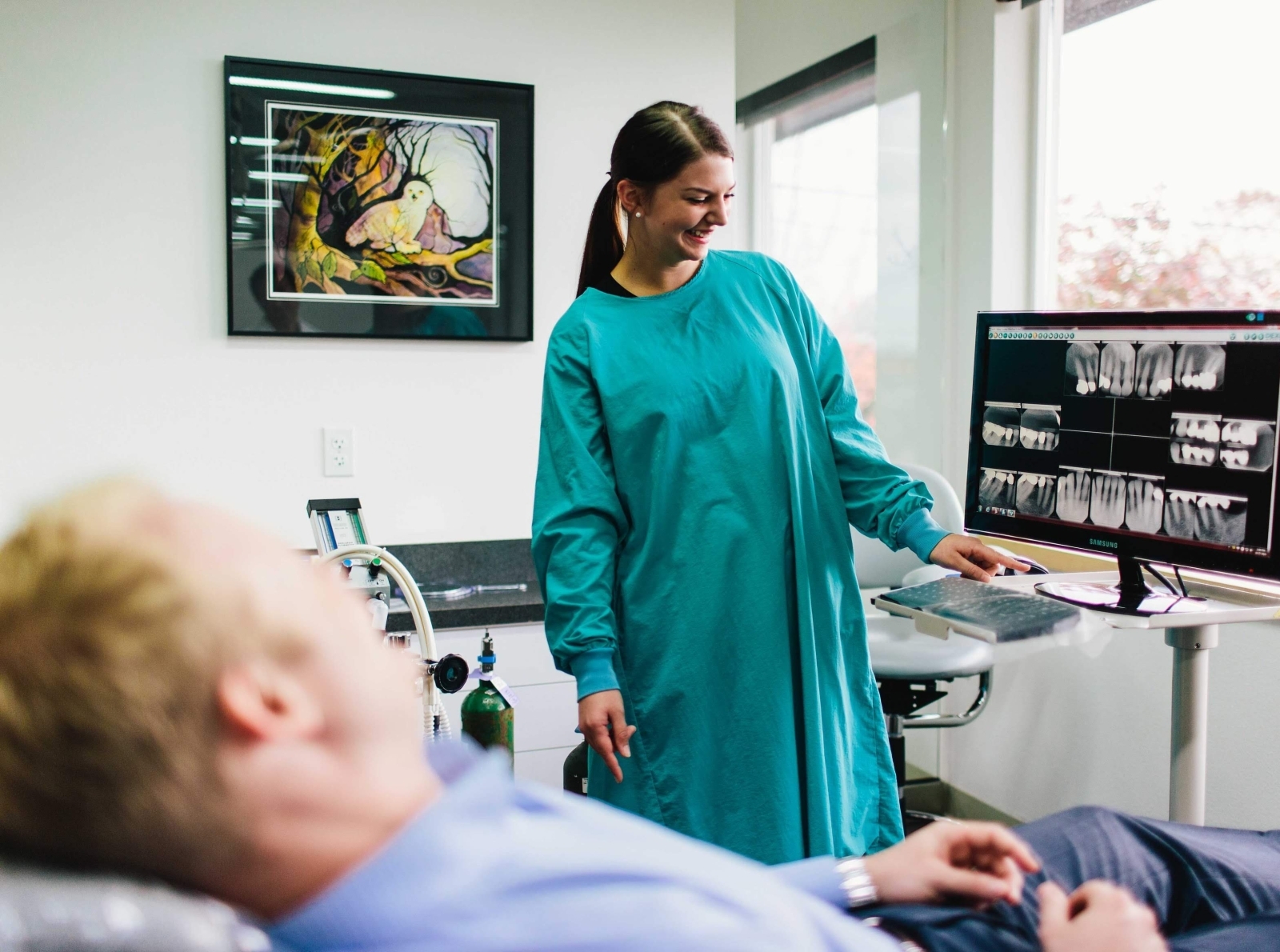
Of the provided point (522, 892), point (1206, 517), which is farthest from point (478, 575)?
point (522, 892)

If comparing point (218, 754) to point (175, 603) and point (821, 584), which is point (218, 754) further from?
point (821, 584)

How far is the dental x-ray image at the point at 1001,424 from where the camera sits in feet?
5.47

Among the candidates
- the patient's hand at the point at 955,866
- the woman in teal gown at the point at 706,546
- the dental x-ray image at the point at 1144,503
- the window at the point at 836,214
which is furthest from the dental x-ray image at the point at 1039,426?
the window at the point at 836,214

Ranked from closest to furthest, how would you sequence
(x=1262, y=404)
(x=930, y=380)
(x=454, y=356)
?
1. (x=1262, y=404)
2. (x=454, y=356)
3. (x=930, y=380)

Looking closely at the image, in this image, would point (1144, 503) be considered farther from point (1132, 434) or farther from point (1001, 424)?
point (1001, 424)

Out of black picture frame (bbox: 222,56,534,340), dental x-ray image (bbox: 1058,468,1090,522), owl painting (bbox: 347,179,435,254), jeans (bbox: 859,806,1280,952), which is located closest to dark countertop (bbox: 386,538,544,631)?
black picture frame (bbox: 222,56,534,340)

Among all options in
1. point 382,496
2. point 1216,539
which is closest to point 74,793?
point 1216,539

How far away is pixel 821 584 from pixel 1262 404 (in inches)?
23.5

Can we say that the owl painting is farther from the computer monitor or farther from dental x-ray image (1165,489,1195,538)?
dental x-ray image (1165,489,1195,538)

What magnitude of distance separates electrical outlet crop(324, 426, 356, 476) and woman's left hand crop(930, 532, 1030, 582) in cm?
143

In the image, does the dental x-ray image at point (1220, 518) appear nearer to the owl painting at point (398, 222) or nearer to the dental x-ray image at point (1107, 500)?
the dental x-ray image at point (1107, 500)

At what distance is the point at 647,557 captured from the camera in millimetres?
1491

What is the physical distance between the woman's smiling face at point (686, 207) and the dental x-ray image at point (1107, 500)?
2.13 ft

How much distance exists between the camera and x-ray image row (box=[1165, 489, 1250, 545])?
1.38m
